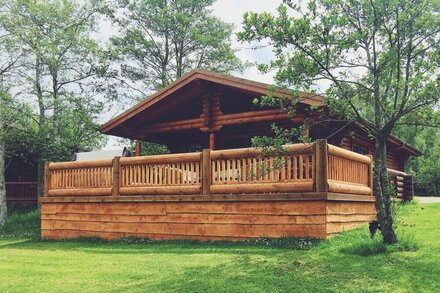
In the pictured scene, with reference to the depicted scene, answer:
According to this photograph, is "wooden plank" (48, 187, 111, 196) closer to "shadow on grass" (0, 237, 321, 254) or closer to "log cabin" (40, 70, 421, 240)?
"log cabin" (40, 70, 421, 240)

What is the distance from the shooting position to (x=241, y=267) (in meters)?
7.19

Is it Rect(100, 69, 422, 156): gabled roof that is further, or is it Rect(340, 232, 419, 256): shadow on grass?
Rect(100, 69, 422, 156): gabled roof

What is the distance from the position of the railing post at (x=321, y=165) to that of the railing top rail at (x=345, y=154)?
29 centimetres

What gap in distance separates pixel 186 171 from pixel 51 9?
743 inches

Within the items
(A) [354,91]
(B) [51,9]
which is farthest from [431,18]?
(B) [51,9]

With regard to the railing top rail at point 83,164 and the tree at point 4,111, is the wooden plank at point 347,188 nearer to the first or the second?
the railing top rail at point 83,164

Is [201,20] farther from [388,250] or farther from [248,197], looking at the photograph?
[388,250]

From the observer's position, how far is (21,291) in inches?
257

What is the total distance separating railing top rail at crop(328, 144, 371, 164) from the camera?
9.65 m

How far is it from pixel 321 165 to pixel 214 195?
2577mm

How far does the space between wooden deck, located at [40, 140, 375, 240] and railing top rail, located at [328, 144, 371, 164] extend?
0.08 feet

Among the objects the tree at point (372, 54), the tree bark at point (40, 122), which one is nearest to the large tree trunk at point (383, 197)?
the tree at point (372, 54)

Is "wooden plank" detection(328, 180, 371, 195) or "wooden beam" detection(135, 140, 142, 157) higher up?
"wooden beam" detection(135, 140, 142, 157)

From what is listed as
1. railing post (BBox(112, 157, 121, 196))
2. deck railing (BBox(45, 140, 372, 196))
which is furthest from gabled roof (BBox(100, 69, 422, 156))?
railing post (BBox(112, 157, 121, 196))
